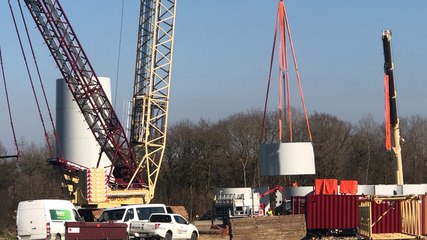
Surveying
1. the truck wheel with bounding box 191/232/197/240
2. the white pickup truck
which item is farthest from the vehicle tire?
the truck wheel with bounding box 191/232/197/240

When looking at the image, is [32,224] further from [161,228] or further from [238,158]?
[238,158]

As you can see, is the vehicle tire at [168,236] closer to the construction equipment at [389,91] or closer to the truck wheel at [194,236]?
the truck wheel at [194,236]

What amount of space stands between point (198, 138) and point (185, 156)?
3574 mm

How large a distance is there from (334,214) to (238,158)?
57334 millimetres

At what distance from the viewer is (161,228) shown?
34.2 meters

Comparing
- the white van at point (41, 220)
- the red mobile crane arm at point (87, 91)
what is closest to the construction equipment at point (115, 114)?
the red mobile crane arm at point (87, 91)

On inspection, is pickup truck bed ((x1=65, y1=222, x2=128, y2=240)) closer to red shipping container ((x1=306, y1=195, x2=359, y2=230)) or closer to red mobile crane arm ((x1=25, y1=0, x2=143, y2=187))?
red shipping container ((x1=306, y1=195, x2=359, y2=230))

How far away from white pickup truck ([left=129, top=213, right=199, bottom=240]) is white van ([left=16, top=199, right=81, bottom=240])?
374 centimetres

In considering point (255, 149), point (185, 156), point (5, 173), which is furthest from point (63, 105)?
point (255, 149)

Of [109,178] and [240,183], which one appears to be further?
[240,183]

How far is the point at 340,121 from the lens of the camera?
102m

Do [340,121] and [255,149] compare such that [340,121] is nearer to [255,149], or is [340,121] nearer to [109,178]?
[255,149]

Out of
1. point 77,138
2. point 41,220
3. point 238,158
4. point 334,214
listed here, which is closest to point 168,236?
point 41,220

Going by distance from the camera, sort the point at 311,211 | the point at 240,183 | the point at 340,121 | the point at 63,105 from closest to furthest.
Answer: the point at 311,211, the point at 63,105, the point at 240,183, the point at 340,121
